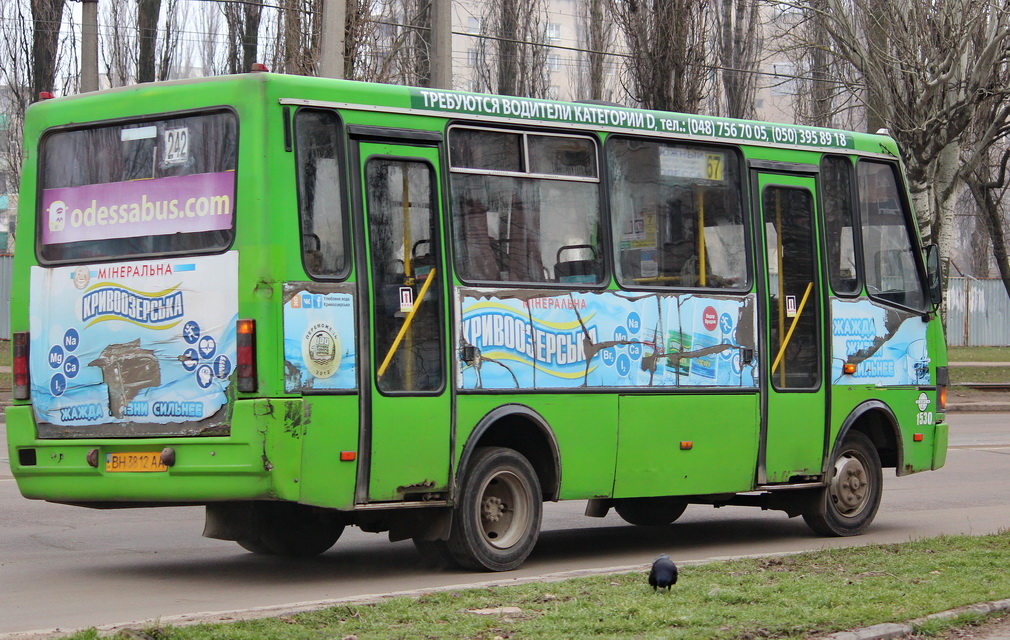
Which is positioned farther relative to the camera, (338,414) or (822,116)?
(822,116)

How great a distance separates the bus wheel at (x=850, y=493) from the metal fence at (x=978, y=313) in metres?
37.9

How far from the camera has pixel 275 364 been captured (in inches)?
316

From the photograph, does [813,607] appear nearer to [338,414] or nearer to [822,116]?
[338,414]

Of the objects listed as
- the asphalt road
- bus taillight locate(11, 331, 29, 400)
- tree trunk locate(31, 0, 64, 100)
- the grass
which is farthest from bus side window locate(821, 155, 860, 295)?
tree trunk locate(31, 0, 64, 100)

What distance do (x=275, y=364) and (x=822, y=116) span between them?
2237 centimetres

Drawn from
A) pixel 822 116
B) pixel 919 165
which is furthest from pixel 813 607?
pixel 822 116

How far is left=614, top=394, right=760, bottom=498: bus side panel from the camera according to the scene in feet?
→ 32.7

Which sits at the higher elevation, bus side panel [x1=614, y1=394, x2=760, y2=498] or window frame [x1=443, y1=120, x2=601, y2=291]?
window frame [x1=443, y1=120, x2=601, y2=291]

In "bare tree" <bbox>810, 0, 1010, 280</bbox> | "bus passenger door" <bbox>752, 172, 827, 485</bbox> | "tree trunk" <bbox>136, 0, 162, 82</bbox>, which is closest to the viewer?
"bus passenger door" <bbox>752, 172, 827, 485</bbox>

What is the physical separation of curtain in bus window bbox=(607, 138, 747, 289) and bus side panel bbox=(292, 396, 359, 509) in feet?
8.15

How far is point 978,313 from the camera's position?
4900 centimetres

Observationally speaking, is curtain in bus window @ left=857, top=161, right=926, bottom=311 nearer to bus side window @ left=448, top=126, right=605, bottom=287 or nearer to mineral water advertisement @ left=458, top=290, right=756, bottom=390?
mineral water advertisement @ left=458, top=290, right=756, bottom=390

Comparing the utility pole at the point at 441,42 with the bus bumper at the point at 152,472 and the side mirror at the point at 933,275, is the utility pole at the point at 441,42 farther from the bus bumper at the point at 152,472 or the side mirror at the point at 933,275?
the bus bumper at the point at 152,472

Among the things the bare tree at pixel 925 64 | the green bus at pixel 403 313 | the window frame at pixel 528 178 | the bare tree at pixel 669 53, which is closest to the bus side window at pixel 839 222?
the green bus at pixel 403 313
